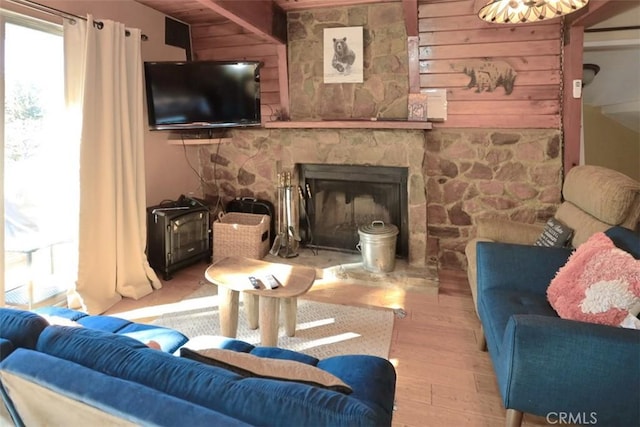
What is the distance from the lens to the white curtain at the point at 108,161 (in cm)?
280

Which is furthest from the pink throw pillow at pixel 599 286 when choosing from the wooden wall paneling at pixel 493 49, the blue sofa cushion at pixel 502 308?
the wooden wall paneling at pixel 493 49

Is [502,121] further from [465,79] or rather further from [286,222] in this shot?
[286,222]

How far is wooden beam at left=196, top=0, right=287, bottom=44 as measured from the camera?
8.80 feet

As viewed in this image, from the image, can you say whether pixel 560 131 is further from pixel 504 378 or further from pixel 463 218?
pixel 504 378

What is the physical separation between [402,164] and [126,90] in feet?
7.34

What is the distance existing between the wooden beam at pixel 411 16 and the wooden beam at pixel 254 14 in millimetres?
1092

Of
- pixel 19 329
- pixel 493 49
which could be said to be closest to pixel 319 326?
pixel 19 329

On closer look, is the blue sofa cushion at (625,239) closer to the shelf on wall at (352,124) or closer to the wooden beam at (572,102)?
the wooden beam at (572,102)

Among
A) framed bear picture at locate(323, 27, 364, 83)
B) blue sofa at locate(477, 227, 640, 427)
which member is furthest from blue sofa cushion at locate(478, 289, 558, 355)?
framed bear picture at locate(323, 27, 364, 83)

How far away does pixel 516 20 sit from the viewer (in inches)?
90.1

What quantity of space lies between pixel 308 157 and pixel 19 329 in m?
2.88

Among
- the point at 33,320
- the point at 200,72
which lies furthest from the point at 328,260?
the point at 33,320

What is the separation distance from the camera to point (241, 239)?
376 centimetres

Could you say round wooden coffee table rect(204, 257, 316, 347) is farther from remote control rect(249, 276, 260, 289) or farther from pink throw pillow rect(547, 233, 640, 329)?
pink throw pillow rect(547, 233, 640, 329)
